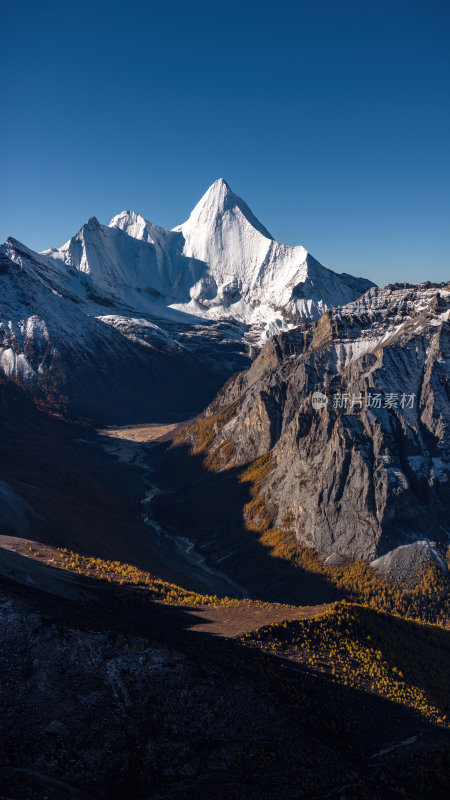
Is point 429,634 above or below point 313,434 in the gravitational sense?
below

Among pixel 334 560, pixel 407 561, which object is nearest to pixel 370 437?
pixel 334 560

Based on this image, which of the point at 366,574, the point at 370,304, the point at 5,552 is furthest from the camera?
the point at 370,304

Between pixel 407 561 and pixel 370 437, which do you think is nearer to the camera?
pixel 407 561

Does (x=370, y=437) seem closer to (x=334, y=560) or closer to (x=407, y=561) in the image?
(x=334, y=560)

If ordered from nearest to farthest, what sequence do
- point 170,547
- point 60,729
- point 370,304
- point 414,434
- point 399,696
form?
point 60,729
point 399,696
point 414,434
point 170,547
point 370,304

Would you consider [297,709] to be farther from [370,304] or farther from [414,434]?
[370,304]

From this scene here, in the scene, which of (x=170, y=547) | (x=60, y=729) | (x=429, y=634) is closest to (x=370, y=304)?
(x=170, y=547)

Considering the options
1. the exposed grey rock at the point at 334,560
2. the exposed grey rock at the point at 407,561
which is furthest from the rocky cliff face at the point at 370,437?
the exposed grey rock at the point at 407,561
